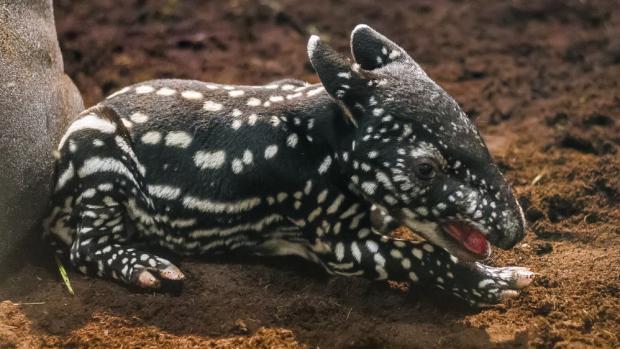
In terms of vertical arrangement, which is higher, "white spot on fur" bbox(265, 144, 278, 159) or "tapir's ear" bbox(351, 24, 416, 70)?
"tapir's ear" bbox(351, 24, 416, 70)

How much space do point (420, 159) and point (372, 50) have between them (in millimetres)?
926

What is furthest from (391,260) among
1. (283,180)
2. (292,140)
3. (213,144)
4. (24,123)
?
(24,123)

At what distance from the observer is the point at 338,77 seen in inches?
201

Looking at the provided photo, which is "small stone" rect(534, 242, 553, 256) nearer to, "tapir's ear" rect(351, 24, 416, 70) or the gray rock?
"tapir's ear" rect(351, 24, 416, 70)

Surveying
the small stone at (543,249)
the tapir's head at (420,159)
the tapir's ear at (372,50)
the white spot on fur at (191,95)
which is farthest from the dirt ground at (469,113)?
the tapir's ear at (372,50)

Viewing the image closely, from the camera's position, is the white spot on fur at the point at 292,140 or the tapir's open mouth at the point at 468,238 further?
the white spot on fur at the point at 292,140

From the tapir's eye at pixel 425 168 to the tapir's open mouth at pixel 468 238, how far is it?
0.37 m

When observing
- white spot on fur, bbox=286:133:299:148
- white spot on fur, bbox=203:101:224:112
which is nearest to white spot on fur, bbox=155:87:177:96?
white spot on fur, bbox=203:101:224:112

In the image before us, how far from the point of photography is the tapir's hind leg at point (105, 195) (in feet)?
17.7

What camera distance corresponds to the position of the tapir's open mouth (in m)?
5.19

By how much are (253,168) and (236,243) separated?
598 millimetres

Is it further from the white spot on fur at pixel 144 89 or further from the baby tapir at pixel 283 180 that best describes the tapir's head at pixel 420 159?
the white spot on fur at pixel 144 89

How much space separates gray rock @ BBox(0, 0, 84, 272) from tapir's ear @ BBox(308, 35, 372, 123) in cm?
193

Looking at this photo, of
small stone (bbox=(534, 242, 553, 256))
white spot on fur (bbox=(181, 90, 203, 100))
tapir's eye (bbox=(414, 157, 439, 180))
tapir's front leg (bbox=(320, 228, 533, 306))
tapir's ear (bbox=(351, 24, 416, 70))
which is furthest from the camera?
small stone (bbox=(534, 242, 553, 256))
